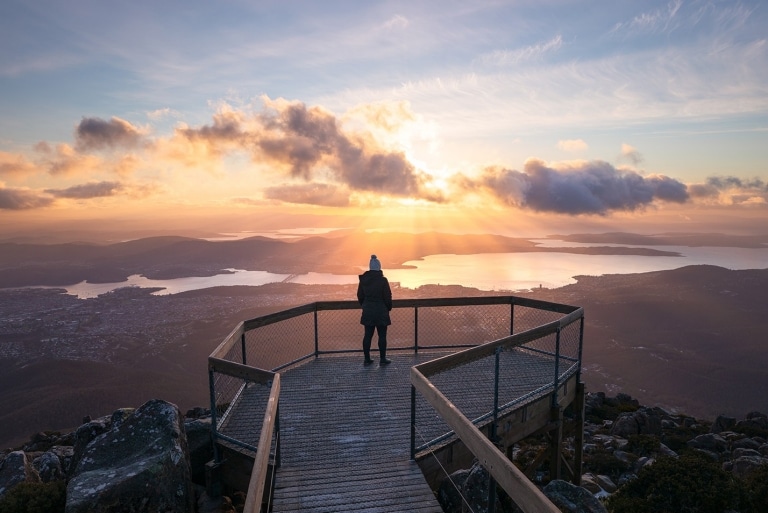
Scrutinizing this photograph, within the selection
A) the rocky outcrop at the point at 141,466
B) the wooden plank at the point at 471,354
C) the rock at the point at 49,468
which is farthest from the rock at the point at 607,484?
the rock at the point at 49,468

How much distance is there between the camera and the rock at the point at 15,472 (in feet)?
21.9

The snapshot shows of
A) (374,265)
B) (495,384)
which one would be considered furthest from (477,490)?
(374,265)

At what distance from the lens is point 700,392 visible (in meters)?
88.0

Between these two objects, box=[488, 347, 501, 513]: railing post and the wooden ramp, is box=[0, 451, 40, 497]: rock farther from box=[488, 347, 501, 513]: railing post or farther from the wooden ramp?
box=[488, 347, 501, 513]: railing post

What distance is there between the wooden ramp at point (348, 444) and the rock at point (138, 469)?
1.28m

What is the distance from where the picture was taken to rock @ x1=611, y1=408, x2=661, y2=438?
17.4m

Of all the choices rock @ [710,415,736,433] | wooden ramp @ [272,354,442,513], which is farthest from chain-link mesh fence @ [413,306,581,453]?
rock @ [710,415,736,433]

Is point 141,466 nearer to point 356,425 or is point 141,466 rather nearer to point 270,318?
point 356,425

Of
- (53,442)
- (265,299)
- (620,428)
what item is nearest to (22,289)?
(265,299)

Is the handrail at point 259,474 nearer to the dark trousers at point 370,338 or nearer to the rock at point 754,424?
the dark trousers at point 370,338

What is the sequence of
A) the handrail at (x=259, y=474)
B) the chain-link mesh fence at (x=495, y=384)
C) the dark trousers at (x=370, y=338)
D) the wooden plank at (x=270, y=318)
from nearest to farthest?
the handrail at (x=259, y=474) < the chain-link mesh fence at (x=495, y=384) < the wooden plank at (x=270, y=318) < the dark trousers at (x=370, y=338)

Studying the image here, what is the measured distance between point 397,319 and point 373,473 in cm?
8476

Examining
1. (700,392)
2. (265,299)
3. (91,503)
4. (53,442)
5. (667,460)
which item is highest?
(91,503)

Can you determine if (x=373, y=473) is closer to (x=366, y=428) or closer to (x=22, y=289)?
(x=366, y=428)
